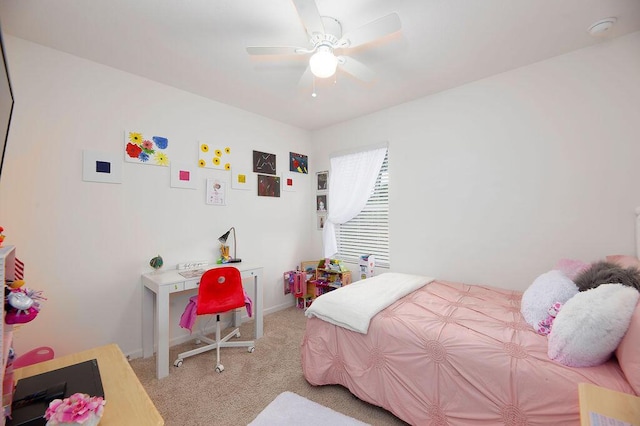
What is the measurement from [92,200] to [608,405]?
3.37m

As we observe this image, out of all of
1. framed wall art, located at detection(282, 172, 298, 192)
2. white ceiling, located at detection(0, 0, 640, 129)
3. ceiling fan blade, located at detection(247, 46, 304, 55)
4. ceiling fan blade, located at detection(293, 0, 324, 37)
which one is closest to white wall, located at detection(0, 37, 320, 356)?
white ceiling, located at detection(0, 0, 640, 129)

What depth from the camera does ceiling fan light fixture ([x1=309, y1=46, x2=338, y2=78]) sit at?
1713mm

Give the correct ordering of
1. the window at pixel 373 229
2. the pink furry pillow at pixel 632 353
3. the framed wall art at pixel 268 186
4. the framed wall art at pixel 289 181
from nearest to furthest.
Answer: the pink furry pillow at pixel 632 353 < the window at pixel 373 229 < the framed wall art at pixel 268 186 < the framed wall art at pixel 289 181

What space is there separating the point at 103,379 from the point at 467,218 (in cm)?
299

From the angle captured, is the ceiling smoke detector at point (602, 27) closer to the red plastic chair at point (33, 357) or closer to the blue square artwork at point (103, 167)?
A: the blue square artwork at point (103, 167)

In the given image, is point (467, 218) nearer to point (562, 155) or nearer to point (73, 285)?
point (562, 155)

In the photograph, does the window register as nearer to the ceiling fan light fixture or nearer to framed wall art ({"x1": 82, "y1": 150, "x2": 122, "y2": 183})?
the ceiling fan light fixture

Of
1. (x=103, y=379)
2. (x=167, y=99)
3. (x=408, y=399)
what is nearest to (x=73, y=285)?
(x=103, y=379)

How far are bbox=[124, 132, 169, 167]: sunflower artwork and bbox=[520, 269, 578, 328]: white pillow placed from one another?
129 inches

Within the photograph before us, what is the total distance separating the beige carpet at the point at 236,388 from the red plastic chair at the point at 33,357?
64 cm

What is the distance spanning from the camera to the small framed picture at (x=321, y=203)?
403 cm

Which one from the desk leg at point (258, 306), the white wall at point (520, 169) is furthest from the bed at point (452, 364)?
the desk leg at point (258, 306)

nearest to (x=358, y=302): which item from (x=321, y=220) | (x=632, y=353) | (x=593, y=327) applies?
(x=593, y=327)

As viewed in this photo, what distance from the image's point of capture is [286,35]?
2.00m
